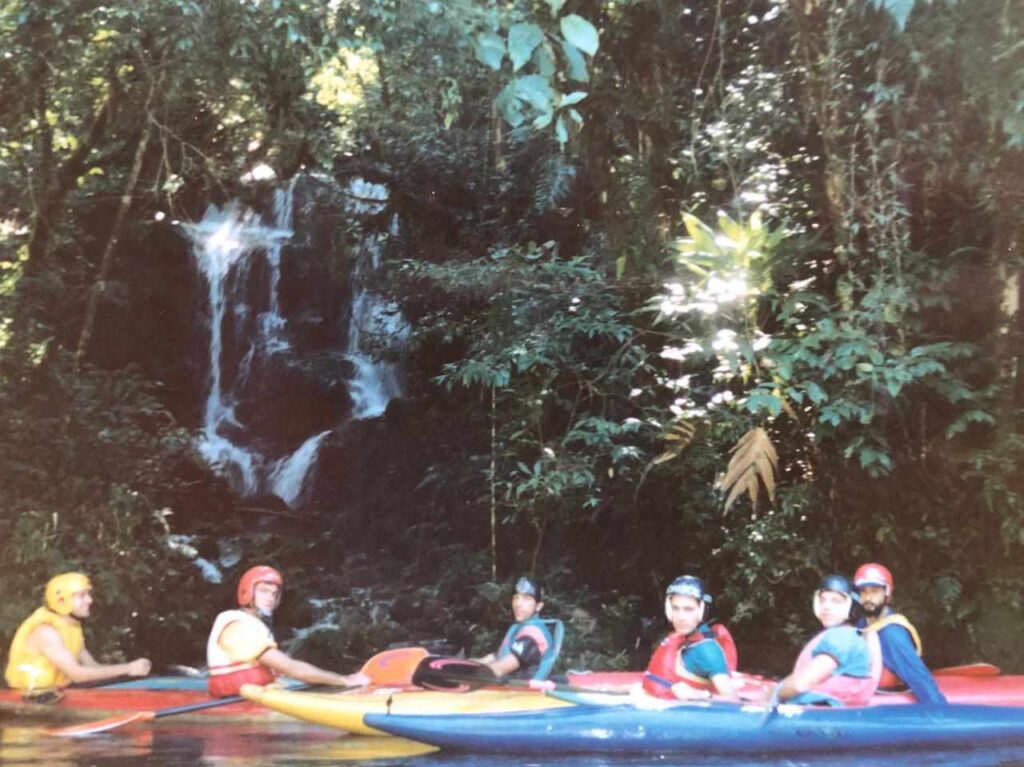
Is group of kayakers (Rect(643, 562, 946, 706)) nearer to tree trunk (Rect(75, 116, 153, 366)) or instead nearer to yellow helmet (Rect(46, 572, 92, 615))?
yellow helmet (Rect(46, 572, 92, 615))

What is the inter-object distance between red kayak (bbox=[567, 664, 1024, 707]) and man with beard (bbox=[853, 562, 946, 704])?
61 millimetres

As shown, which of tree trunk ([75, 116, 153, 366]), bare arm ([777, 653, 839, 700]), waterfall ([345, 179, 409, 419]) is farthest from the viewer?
waterfall ([345, 179, 409, 419])

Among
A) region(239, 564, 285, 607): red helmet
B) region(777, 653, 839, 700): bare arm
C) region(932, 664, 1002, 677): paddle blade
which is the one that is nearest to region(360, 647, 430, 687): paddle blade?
region(239, 564, 285, 607): red helmet

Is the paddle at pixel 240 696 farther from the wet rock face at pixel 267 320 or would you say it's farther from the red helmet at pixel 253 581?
the wet rock face at pixel 267 320

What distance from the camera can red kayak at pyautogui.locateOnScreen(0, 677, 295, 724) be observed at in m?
3.73

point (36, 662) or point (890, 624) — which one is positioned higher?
point (890, 624)

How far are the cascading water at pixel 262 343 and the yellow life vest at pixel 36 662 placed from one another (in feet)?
9.13

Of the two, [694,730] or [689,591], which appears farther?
[689,591]

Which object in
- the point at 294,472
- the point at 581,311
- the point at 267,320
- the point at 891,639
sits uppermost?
the point at 267,320

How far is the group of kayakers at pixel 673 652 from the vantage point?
11.4 ft

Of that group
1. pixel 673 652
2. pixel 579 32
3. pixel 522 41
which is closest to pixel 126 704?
pixel 673 652

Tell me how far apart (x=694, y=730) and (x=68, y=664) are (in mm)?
2471

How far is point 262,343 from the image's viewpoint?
23.8ft

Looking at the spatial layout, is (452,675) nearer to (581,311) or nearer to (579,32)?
(581,311)
